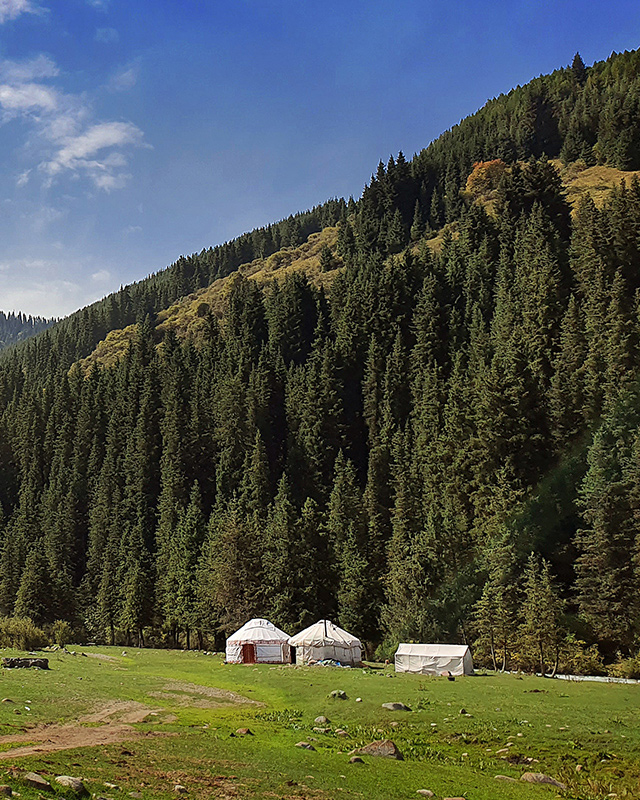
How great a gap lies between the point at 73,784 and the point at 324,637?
→ 5075 cm

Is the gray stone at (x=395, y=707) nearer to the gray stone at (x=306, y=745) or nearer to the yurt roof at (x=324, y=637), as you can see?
the gray stone at (x=306, y=745)

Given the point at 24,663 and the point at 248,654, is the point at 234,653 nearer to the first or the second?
the point at 248,654

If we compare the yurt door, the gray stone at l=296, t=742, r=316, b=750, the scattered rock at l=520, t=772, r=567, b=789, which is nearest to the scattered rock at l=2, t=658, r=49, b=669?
the yurt door

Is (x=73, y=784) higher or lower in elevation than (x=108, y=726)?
higher

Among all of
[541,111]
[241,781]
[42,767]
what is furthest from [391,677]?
[541,111]

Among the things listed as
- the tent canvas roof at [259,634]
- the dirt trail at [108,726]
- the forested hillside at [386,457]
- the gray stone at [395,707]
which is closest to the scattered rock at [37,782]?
the dirt trail at [108,726]

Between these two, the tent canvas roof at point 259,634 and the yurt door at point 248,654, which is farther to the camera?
the tent canvas roof at point 259,634

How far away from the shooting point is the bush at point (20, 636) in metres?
73.5

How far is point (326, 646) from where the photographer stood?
2530 inches

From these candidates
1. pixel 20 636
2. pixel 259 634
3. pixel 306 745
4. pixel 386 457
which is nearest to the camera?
pixel 306 745

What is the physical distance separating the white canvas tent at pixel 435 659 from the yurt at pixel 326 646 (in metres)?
8.73

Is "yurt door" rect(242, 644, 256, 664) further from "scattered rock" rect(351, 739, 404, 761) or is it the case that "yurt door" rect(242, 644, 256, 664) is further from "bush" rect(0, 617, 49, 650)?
"scattered rock" rect(351, 739, 404, 761)

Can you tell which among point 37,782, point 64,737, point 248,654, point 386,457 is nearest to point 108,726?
point 64,737

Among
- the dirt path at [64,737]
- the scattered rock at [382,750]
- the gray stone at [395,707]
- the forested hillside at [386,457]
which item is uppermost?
the forested hillside at [386,457]
